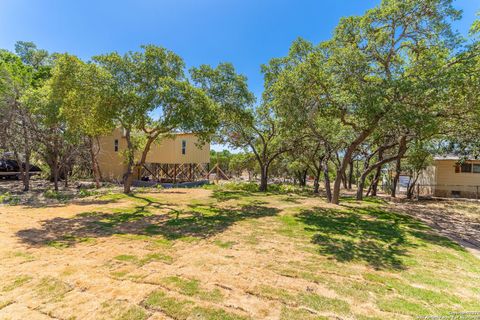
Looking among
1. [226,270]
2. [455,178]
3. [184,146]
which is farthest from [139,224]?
[455,178]

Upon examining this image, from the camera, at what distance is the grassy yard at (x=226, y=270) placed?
3346 millimetres

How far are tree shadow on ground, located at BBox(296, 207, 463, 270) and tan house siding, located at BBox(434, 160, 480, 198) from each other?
13.2m

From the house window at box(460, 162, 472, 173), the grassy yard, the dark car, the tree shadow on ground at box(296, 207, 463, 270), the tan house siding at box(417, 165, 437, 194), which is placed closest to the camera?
the grassy yard

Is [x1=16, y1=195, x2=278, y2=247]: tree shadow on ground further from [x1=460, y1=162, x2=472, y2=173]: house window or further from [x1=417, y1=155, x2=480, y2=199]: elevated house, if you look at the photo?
[x1=460, y1=162, x2=472, y2=173]: house window

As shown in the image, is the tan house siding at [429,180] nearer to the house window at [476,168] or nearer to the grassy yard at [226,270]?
the house window at [476,168]

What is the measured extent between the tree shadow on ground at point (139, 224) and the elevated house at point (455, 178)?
57.2 ft

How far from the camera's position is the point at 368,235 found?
24.1 ft

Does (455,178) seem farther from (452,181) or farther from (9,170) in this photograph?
(9,170)

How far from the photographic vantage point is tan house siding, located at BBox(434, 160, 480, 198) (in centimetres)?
1955

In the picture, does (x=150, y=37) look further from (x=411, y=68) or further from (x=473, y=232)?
(x=473, y=232)

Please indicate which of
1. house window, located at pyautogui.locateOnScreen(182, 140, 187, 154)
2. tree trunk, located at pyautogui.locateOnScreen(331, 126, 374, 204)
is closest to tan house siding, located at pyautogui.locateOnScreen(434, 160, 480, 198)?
tree trunk, located at pyautogui.locateOnScreen(331, 126, 374, 204)

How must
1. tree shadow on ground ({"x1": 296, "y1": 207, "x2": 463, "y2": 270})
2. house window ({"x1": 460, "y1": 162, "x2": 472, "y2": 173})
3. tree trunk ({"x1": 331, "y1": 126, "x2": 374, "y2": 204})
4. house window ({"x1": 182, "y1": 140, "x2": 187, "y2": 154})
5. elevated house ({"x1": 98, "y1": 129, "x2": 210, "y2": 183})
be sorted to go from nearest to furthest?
tree shadow on ground ({"x1": 296, "y1": 207, "x2": 463, "y2": 270})
tree trunk ({"x1": 331, "y1": 126, "x2": 374, "y2": 204})
house window ({"x1": 460, "y1": 162, "x2": 472, "y2": 173})
elevated house ({"x1": 98, "y1": 129, "x2": 210, "y2": 183})
house window ({"x1": 182, "y1": 140, "x2": 187, "y2": 154})

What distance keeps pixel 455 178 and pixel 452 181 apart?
31 cm

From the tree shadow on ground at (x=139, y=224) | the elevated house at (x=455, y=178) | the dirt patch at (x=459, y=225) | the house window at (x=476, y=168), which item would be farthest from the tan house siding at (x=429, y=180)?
the tree shadow on ground at (x=139, y=224)
